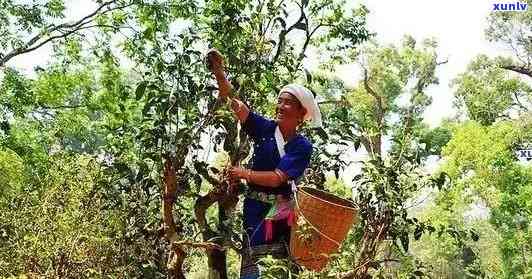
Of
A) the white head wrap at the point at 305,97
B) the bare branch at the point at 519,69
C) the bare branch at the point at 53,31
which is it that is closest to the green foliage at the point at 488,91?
the bare branch at the point at 519,69

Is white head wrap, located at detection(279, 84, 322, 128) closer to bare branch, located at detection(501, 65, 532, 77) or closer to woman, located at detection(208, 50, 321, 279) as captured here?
woman, located at detection(208, 50, 321, 279)

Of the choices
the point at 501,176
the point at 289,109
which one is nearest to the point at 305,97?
the point at 289,109

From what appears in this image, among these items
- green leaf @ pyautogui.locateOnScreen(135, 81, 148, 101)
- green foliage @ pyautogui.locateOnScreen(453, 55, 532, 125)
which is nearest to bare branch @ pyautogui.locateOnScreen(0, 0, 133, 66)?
green leaf @ pyautogui.locateOnScreen(135, 81, 148, 101)

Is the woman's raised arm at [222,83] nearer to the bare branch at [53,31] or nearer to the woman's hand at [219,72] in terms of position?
the woman's hand at [219,72]

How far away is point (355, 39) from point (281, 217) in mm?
5210

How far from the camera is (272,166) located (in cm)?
269

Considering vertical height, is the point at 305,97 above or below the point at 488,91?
below

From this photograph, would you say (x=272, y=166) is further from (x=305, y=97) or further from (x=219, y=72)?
(x=219, y=72)

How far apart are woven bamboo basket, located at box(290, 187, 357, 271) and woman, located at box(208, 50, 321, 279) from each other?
0.30 feet

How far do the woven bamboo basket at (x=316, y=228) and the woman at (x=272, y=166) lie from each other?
0.30 ft

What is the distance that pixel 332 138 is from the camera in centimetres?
361

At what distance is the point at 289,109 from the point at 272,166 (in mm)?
247

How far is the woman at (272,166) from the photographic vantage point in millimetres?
2547

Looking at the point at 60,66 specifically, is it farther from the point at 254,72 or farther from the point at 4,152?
the point at 254,72
